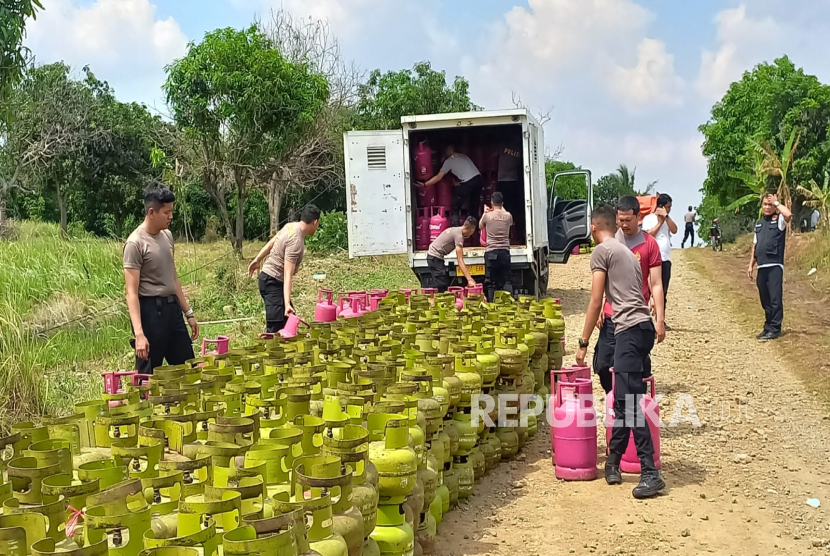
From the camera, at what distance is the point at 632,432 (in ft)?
17.8

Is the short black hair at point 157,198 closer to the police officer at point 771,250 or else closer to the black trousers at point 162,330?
the black trousers at point 162,330

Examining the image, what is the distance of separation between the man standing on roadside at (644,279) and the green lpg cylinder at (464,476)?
1391 millimetres

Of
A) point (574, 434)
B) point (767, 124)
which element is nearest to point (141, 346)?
point (574, 434)

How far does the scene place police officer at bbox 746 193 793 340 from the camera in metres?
10.4

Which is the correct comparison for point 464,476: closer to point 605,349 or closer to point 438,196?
point 605,349

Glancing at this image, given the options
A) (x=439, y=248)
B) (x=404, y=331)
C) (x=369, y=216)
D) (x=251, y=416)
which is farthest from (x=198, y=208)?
(x=251, y=416)

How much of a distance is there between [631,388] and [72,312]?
7123 millimetres

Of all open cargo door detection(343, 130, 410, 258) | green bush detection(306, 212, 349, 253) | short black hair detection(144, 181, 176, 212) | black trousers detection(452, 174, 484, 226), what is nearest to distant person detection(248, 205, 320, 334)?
short black hair detection(144, 181, 176, 212)

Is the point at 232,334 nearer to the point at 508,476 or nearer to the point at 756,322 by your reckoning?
the point at 508,476

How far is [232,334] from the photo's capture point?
10766 millimetres

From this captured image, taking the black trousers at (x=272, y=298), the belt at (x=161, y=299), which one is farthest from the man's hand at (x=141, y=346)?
the black trousers at (x=272, y=298)

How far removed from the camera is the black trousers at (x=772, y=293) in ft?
34.9

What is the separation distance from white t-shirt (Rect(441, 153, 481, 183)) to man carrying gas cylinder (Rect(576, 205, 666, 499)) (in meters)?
7.86

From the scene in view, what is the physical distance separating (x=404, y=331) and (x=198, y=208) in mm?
27900
